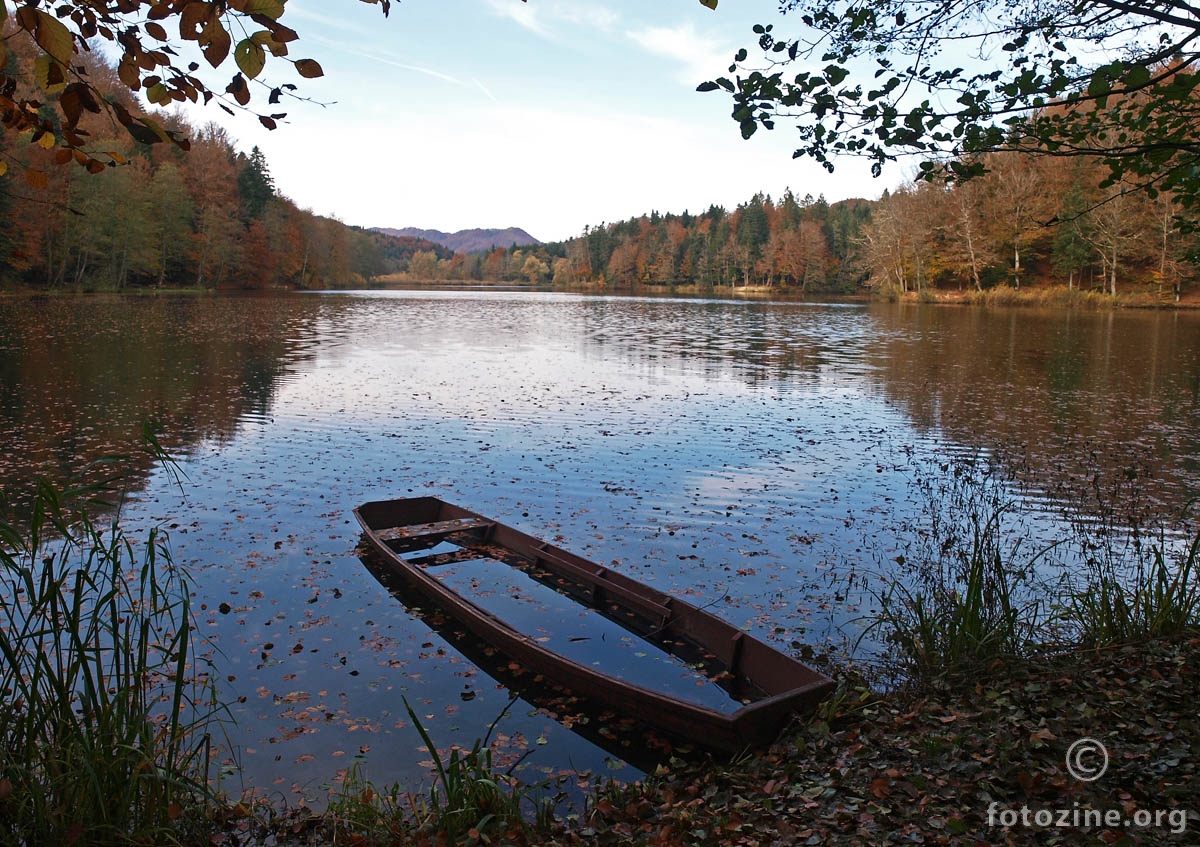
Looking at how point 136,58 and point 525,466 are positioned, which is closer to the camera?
point 136,58

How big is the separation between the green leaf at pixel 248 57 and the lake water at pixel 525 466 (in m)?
4.38

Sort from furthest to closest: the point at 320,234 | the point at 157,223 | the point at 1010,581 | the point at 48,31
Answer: the point at 320,234 → the point at 157,223 → the point at 1010,581 → the point at 48,31

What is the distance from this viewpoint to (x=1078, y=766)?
13.6 ft

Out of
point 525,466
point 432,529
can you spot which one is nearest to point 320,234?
point 525,466

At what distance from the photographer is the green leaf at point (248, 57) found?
8.60 ft

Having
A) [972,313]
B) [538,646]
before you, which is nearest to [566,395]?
[538,646]

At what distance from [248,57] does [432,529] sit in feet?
24.8

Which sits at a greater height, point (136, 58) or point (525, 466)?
point (136, 58)

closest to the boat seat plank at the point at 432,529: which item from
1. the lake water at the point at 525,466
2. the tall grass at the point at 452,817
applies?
the lake water at the point at 525,466

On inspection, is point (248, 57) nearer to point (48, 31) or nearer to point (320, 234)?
point (48, 31)

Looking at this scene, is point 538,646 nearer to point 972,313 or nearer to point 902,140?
point 902,140

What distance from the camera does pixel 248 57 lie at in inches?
104

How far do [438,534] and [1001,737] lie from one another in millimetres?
6706

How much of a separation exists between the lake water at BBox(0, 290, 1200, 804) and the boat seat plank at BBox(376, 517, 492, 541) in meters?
0.57
